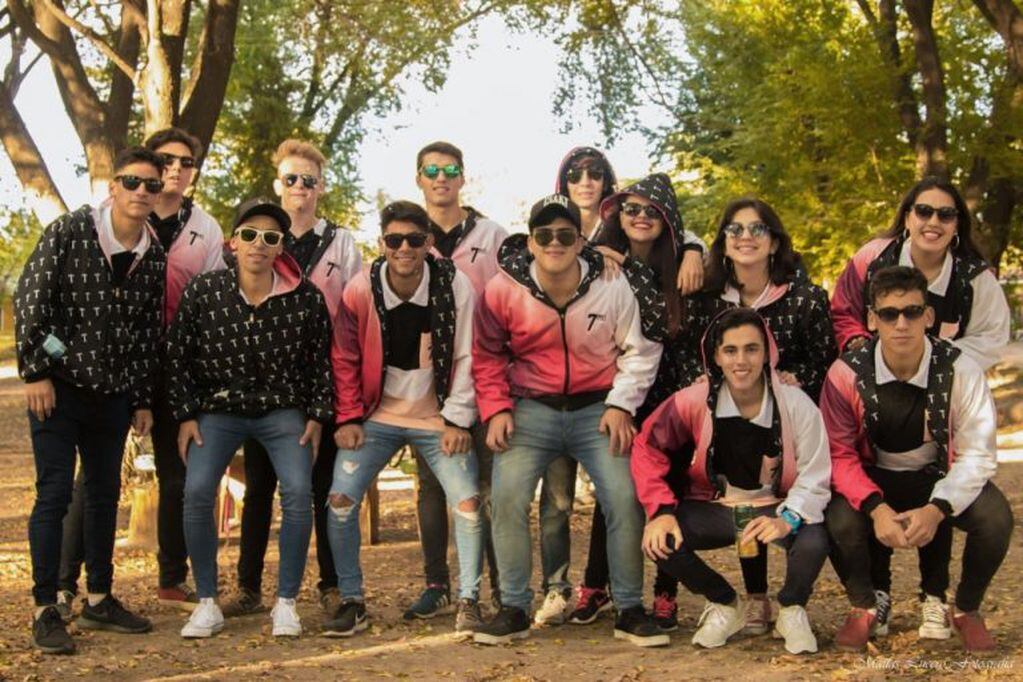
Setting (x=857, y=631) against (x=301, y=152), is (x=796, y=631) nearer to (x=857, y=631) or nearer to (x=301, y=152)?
(x=857, y=631)

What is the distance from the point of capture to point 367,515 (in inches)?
441

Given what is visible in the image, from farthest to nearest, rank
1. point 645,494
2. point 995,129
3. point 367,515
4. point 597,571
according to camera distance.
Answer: point 995,129 → point 367,515 → point 597,571 → point 645,494

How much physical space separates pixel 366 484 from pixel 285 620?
2.53 ft

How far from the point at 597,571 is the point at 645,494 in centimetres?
82

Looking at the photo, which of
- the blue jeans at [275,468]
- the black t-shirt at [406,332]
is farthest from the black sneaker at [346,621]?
the black t-shirt at [406,332]

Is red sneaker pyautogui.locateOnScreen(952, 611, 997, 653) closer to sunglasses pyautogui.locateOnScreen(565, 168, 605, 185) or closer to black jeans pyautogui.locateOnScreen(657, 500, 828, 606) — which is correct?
black jeans pyautogui.locateOnScreen(657, 500, 828, 606)

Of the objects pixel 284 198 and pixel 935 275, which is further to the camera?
pixel 284 198

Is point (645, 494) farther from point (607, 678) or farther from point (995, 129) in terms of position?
point (995, 129)

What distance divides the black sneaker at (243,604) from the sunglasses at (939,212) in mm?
3929

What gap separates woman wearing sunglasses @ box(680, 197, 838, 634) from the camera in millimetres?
7129

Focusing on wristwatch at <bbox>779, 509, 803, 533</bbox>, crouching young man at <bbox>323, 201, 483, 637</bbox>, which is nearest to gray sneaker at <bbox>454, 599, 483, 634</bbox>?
crouching young man at <bbox>323, 201, 483, 637</bbox>

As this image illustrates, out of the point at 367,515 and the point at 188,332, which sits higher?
the point at 188,332

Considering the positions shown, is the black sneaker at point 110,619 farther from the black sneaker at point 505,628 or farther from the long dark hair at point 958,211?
the long dark hair at point 958,211

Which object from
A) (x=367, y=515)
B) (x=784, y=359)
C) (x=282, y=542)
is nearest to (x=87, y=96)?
(x=367, y=515)
